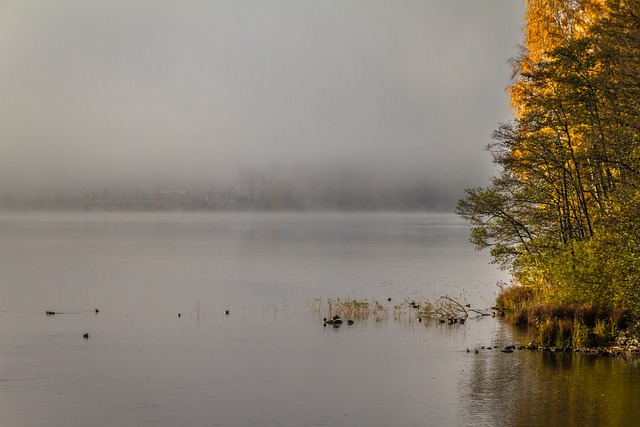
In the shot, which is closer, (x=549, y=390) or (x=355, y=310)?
(x=549, y=390)

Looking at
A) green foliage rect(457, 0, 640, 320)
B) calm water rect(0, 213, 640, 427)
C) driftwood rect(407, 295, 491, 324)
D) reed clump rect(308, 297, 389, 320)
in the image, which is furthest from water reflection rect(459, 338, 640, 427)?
reed clump rect(308, 297, 389, 320)

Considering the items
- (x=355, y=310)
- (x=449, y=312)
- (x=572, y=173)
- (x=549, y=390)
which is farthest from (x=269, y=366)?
(x=572, y=173)

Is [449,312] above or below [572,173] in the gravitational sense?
below

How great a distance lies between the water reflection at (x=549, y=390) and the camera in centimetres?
2267

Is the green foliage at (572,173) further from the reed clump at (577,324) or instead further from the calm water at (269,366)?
the calm water at (269,366)

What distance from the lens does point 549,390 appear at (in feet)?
84.5

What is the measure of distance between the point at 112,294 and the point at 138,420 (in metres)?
34.9

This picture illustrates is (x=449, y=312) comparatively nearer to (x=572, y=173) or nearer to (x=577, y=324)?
(x=572, y=173)

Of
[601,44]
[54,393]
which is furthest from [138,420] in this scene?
[601,44]

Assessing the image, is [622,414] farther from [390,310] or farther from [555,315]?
[390,310]

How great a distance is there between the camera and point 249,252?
354 ft

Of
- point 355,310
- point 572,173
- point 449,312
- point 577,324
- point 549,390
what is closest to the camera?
point 549,390

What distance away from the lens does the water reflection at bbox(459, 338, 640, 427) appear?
22672mm

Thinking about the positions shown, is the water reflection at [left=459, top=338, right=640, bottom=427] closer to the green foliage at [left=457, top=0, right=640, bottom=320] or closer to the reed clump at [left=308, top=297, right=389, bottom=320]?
the green foliage at [left=457, top=0, right=640, bottom=320]
